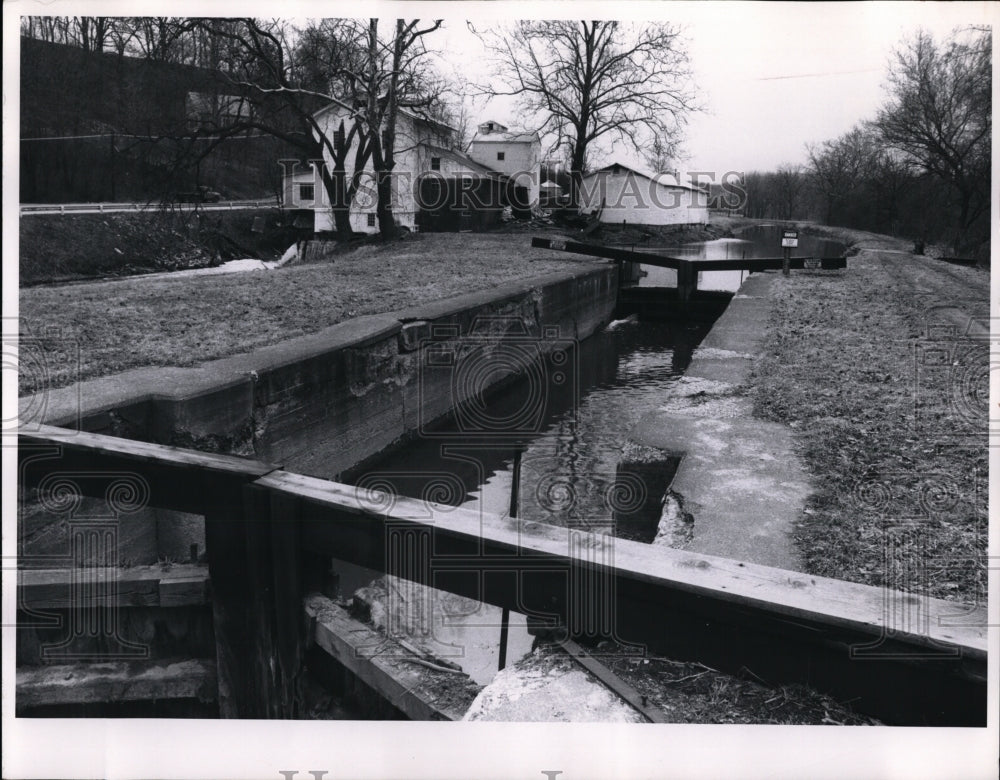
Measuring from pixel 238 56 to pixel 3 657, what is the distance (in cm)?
1087

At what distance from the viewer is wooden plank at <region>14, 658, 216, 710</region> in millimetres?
3408

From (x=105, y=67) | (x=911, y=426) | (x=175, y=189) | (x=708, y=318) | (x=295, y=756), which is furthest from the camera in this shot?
(x=708, y=318)

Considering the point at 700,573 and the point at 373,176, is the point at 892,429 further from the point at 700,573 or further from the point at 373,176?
the point at 373,176

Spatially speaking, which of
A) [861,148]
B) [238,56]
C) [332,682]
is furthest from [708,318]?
[332,682]

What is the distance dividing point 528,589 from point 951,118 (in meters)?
5.81

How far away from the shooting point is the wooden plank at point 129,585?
3.68 metres

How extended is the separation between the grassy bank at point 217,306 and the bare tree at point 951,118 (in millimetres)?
5363

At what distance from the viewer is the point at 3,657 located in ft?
10.0

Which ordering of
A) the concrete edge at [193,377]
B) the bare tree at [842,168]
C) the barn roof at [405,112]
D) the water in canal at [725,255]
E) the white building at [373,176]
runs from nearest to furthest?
the concrete edge at [193,377], the bare tree at [842,168], the barn roof at [405,112], the white building at [373,176], the water in canal at [725,255]

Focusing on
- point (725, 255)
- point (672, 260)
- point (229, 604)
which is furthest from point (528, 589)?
point (725, 255)

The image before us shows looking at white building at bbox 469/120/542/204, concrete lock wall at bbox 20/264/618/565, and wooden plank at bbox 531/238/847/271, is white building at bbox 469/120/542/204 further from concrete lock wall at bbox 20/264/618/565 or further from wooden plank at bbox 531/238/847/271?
concrete lock wall at bbox 20/264/618/565

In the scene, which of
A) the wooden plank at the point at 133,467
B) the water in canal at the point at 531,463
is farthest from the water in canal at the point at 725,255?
the wooden plank at the point at 133,467

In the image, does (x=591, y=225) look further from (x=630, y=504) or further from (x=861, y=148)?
(x=630, y=504)

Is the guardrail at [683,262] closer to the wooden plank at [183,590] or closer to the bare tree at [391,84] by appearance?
the bare tree at [391,84]
